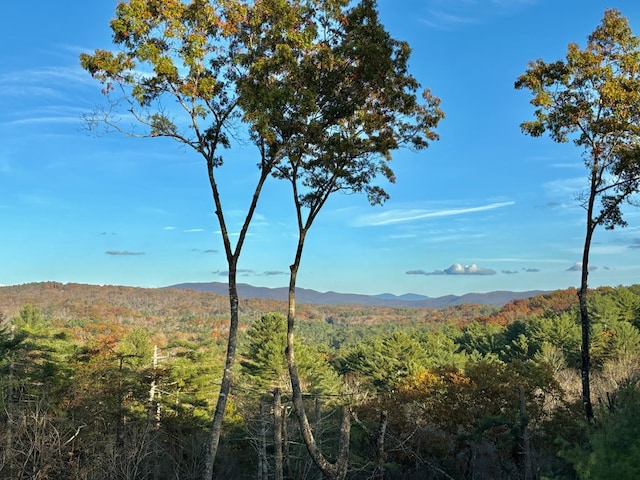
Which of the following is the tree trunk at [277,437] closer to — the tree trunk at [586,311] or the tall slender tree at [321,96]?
the tall slender tree at [321,96]

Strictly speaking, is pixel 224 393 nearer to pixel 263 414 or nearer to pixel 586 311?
pixel 263 414

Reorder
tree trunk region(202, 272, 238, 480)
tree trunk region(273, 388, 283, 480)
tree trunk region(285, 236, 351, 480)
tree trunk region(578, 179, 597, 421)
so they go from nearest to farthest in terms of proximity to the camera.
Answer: tree trunk region(285, 236, 351, 480) < tree trunk region(202, 272, 238, 480) < tree trunk region(273, 388, 283, 480) < tree trunk region(578, 179, 597, 421)

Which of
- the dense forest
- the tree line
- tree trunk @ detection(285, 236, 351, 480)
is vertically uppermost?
the tree line

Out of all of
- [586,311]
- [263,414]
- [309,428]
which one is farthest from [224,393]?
[586,311]

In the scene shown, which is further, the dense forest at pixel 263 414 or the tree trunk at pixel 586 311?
the dense forest at pixel 263 414

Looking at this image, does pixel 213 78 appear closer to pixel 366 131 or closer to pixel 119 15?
pixel 119 15

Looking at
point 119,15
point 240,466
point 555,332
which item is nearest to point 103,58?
point 119,15

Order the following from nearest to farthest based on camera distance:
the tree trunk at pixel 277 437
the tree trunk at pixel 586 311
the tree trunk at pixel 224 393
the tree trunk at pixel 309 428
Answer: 1. the tree trunk at pixel 309 428
2. the tree trunk at pixel 224 393
3. the tree trunk at pixel 277 437
4. the tree trunk at pixel 586 311

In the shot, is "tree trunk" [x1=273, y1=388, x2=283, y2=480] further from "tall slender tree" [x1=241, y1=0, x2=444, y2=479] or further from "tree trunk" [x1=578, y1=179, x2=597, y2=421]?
"tree trunk" [x1=578, y1=179, x2=597, y2=421]

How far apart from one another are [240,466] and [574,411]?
1844 centimetres

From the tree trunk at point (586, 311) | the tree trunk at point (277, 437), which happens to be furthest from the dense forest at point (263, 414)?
the tree trunk at point (586, 311)

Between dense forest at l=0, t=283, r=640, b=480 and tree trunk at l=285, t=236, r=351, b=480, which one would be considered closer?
tree trunk at l=285, t=236, r=351, b=480

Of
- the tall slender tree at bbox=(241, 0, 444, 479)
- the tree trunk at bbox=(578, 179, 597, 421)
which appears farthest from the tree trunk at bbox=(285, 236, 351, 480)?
the tree trunk at bbox=(578, 179, 597, 421)

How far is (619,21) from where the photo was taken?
14.8 meters
